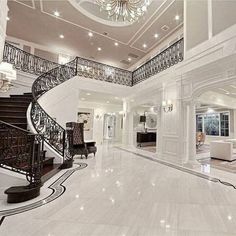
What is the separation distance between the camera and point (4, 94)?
6.59 metres

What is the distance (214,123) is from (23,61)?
48.2 ft

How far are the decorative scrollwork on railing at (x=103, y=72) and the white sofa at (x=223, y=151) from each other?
18.8 ft

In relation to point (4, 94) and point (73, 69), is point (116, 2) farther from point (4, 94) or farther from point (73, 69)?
point (4, 94)

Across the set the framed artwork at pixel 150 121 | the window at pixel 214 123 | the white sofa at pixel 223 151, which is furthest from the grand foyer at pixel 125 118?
the window at pixel 214 123

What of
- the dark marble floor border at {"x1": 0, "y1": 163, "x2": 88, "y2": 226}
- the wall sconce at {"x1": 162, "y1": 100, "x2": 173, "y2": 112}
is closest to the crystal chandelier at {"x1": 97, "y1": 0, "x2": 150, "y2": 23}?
the wall sconce at {"x1": 162, "y1": 100, "x2": 173, "y2": 112}

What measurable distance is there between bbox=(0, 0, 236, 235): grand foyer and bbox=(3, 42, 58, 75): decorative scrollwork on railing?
0.05 meters

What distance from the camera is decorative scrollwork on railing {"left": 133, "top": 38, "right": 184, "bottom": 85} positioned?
6.14 meters

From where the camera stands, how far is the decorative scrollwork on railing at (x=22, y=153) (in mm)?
2922

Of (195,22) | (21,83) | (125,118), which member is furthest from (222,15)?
(21,83)

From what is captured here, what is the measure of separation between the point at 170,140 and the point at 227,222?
414cm

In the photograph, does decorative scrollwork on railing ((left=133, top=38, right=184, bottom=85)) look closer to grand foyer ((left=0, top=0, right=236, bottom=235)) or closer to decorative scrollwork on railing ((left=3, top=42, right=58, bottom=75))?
grand foyer ((left=0, top=0, right=236, bottom=235))

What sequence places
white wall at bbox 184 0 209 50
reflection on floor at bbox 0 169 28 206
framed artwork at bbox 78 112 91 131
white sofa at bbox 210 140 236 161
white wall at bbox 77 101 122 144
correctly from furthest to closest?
white wall at bbox 77 101 122 144 → framed artwork at bbox 78 112 91 131 → white sofa at bbox 210 140 236 161 → white wall at bbox 184 0 209 50 → reflection on floor at bbox 0 169 28 206

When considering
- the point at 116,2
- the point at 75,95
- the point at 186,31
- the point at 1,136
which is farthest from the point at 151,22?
the point at 1,136

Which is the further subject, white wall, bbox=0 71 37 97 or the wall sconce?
white wall, bbox=0 71 37 97
